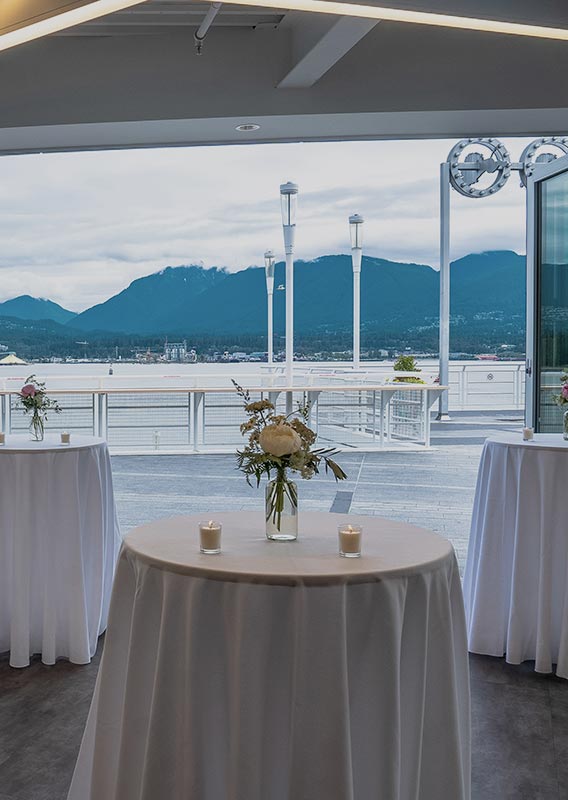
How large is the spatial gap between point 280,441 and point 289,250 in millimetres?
7393

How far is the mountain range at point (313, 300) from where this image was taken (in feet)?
23.7

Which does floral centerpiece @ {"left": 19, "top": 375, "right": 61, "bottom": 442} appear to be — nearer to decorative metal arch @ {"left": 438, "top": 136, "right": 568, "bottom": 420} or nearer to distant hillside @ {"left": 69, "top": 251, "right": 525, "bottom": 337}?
distant hillside @ {"left": 69, "top": 251, "right": 525, "bottom": 337}

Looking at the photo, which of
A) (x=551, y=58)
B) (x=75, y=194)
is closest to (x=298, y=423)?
(x=551, y=58)

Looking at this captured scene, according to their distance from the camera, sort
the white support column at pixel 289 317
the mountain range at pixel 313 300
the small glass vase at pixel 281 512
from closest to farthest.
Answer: the small glass vase at pixel 281 512 → the mountain range at pixel 313 300 → the white support column at pixel 289 317

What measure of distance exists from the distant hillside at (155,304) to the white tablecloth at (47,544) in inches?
133

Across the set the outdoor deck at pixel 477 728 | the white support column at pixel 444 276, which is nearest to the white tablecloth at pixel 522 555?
the outdoor deck at pixel 477 728

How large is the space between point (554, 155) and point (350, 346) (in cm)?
630

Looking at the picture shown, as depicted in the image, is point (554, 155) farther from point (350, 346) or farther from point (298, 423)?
point (350, 346)

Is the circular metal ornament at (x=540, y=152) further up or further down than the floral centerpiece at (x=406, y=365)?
further up

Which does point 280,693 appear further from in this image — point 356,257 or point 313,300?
point 356,257

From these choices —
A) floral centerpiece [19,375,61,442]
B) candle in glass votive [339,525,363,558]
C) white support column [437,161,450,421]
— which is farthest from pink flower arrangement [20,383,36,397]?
white support column [437,161,450,421]

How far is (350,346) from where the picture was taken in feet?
39.3

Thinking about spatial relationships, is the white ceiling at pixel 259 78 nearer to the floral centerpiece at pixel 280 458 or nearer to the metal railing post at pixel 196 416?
the floral centerpiece at pixel 280 458

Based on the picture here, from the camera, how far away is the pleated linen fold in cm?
179
